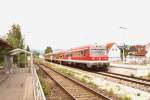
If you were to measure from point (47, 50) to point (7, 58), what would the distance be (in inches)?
4187

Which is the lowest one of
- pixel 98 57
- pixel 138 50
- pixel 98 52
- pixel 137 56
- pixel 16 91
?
pixel 16 91

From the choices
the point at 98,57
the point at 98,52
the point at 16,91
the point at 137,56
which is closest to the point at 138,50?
the point at 137,56

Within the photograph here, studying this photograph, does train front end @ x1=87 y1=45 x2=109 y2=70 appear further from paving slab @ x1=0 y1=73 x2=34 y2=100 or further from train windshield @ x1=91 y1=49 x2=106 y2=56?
paving slab @ x1=0 y1=73 x2=34 y2=100

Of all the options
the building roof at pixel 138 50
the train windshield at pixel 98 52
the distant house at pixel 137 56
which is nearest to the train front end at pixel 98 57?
the train windshield at pixel 98 52

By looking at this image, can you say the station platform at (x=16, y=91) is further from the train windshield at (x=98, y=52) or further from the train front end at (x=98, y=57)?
the train windshield at (x=98, y=52)

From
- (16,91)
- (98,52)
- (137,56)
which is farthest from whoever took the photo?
(137,56)

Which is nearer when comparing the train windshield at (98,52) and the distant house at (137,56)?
the train windshield at (98,52)

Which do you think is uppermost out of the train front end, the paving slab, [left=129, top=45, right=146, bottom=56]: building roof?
[left=129, top=45, right=146, bottom=56]: building roof

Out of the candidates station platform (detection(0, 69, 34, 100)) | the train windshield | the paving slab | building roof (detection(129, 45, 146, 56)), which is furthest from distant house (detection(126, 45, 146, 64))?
the paving slab

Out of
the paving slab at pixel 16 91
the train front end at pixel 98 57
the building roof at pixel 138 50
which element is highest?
the building roof at pixel 138 50

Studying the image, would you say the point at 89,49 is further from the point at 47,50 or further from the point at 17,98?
the point at 47,50

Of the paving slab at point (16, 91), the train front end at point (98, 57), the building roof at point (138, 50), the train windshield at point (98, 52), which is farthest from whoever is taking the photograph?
the building roof at point (138, 50)

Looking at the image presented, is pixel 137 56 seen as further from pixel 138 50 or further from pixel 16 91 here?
pixel 16 91

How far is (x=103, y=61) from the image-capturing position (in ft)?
106
